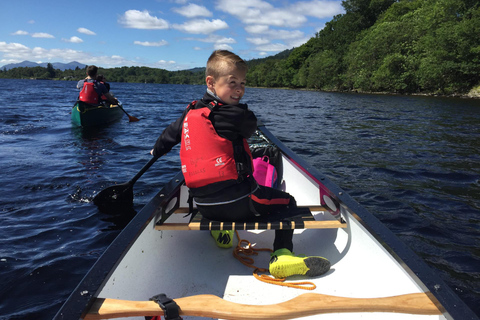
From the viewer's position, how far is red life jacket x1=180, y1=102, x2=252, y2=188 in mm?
2383

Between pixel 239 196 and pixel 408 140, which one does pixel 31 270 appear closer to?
pixel 239 196

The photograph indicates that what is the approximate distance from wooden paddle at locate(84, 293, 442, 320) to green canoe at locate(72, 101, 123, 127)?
10323 mm

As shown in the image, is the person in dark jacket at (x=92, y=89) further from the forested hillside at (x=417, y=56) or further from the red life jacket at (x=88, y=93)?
the forested hillside at (x=417, y=56)

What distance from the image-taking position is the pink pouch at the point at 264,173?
14.1 feet

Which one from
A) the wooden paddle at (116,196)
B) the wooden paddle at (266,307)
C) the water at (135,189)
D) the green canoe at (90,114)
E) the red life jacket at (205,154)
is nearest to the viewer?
the wooden paddle at (266,307)

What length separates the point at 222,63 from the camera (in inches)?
96.5

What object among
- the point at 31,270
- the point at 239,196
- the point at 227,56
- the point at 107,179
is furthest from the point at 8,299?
the point at 107,179

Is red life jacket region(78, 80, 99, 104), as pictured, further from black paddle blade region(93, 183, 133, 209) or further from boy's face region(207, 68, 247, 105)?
boy's face region(207, 68, 247, 105)

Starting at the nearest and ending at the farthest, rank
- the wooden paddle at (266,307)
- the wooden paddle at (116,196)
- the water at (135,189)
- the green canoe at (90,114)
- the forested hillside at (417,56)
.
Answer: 1. the wooden paddle at (266,307)
2. the water at (135,189)
3. the wooden paddle at (116,196)
4. the green canoe at (90,114)
5. the forested hillside at (417,56)

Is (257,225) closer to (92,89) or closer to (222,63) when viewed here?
(222,63)

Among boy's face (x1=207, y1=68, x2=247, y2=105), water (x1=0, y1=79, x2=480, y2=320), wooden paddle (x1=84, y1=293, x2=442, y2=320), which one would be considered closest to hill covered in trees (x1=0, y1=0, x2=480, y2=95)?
water (x1=0, y1=79, x2=480, y2=320)

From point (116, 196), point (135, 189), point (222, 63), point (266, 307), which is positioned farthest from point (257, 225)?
point (135, 189)

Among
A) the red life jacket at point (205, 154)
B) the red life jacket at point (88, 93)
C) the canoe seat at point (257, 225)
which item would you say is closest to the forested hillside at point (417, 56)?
the red life jacket at point (88, 93)

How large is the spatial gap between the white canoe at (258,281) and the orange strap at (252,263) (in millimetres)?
37
